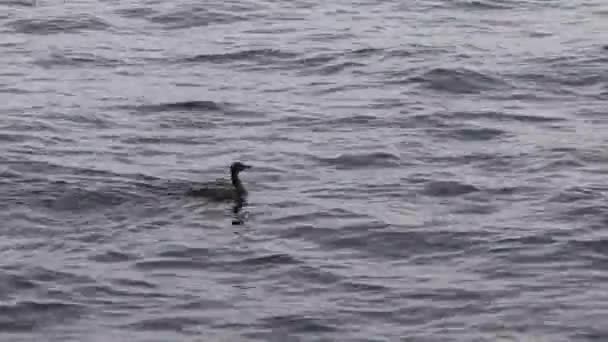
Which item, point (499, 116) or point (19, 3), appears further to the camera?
point (19, 3)

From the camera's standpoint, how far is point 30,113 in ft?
87.5

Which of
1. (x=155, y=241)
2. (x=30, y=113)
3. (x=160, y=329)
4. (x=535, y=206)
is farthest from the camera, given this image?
(x=30, y=113)

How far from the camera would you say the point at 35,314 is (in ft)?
57.4

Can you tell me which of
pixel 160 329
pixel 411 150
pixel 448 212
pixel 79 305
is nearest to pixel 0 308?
pixel 79 305

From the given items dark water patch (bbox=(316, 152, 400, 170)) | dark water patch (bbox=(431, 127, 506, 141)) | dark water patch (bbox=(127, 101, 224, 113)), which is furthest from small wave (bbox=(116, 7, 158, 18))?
dark water patch (bbox=(316, 152, 400, 170))

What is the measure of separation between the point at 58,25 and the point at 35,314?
1749 centimetres

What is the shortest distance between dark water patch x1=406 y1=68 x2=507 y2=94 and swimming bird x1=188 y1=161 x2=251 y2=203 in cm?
723

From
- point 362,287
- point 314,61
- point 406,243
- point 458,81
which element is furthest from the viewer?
point 314,61

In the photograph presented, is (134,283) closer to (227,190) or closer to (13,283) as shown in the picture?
(13,283)

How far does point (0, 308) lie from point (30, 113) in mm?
9634

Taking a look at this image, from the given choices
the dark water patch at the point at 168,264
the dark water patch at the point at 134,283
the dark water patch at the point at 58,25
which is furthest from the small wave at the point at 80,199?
the dark water patch at the point at 58,25

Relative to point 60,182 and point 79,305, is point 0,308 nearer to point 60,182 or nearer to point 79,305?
point 79,305

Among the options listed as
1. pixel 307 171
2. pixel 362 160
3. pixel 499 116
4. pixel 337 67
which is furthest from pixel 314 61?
pixel 307 171

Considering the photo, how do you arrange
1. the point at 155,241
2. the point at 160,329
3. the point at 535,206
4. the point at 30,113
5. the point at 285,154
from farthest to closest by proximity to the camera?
the point at 30,113
the point at 285,154
the point at 535,206
the point at 155,241
the point at 160,329
